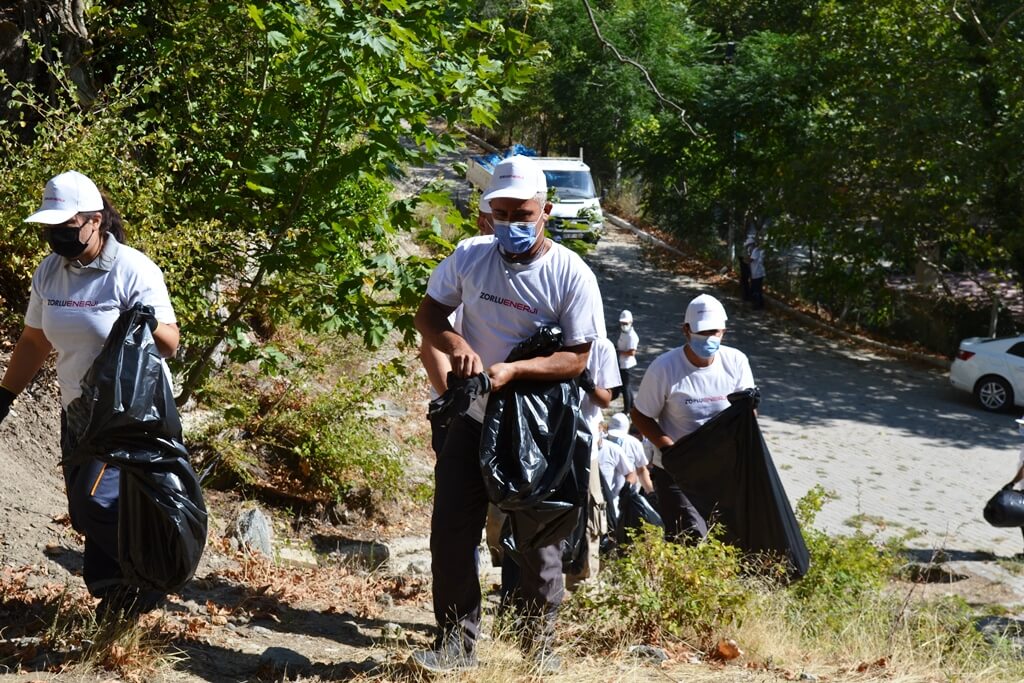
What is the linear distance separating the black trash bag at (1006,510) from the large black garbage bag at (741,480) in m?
1.59

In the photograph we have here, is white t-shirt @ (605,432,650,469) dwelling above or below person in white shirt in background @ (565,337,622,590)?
A: below

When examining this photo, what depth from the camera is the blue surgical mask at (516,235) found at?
14.3 feet

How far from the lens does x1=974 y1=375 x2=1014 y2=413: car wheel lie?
764 inches

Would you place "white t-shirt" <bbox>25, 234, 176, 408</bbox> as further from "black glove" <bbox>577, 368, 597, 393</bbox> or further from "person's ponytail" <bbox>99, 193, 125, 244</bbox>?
"black glove" <bbox>577, 368, 597, 393</bbox>

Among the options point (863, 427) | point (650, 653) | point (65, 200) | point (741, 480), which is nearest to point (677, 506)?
point (741, 480)

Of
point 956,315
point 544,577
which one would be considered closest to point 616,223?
point 956,315

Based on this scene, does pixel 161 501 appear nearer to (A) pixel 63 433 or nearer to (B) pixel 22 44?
(A) pixel 63 433

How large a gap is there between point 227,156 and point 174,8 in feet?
3.98

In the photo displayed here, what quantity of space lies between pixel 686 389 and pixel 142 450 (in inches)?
137

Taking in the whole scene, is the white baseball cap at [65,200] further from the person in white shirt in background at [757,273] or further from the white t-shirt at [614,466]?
the person in white shirt in background at [757,273]

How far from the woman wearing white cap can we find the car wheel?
1779 cm

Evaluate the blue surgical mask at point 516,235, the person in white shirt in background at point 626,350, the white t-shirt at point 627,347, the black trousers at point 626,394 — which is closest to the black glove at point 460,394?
the blue surgical mask at point 516,235

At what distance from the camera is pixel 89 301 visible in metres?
4.32

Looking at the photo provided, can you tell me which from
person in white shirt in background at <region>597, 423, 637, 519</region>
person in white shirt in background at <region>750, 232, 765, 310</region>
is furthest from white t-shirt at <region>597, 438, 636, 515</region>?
person in white shirt in background at <region>750, 232, 765, 310</region>
